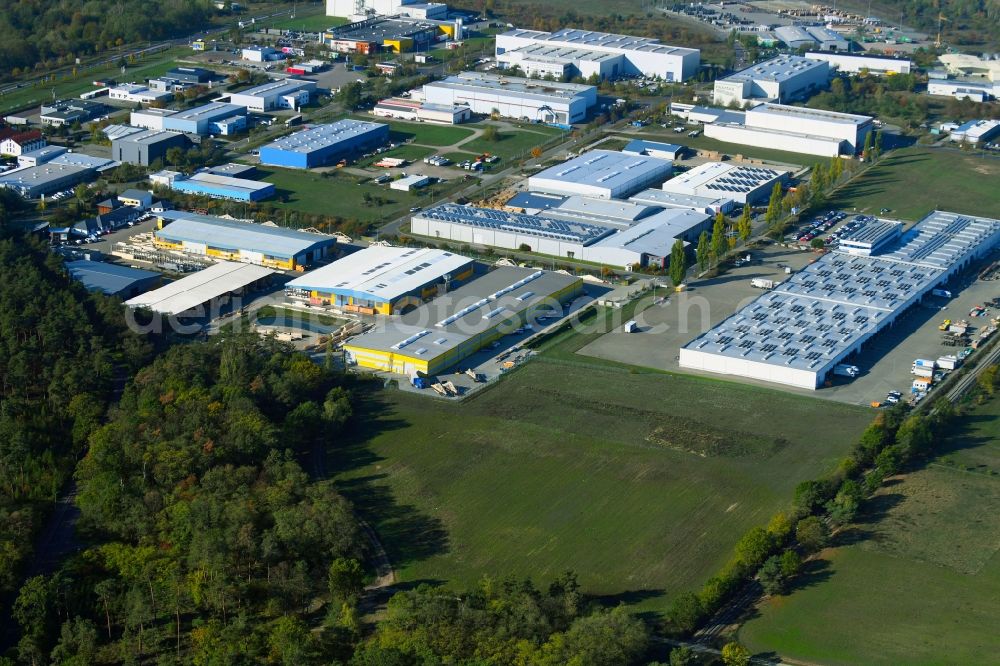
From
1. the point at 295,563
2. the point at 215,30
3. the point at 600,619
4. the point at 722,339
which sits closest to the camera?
the point at 600,619

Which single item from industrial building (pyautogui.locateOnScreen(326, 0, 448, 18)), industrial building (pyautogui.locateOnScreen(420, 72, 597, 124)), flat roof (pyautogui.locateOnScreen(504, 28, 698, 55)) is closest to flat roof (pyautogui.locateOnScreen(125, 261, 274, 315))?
industrial building (pyautogui.locateOnScreen(420, 72, 597, 124))

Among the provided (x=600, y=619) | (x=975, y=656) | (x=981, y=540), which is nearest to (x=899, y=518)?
(x=981, y=540)

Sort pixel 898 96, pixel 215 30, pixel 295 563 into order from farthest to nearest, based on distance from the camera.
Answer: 1. pixel 215 30
2. pixel 898 96
3. pixel 295 563

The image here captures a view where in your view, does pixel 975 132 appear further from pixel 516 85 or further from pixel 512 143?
pixel 516 85

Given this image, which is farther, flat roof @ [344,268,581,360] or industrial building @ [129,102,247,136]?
industrial building @ [129,102,247,136]

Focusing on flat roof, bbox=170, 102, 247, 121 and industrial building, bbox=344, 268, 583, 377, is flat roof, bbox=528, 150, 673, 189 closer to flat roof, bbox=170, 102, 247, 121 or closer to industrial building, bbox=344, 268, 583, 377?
industrial building, bbox=344, 268, 583, 377

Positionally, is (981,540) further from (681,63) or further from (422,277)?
(681,63)

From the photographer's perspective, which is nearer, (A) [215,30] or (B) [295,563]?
(B) [295,563]
